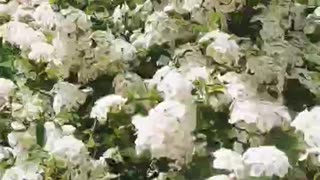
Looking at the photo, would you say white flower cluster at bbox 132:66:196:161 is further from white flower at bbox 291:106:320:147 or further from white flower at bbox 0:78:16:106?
white flower at bbox 0:78:16:106

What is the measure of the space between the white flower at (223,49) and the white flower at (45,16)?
0.43m

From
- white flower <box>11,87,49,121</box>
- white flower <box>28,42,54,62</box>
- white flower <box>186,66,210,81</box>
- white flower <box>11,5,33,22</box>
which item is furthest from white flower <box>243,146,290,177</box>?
white flower <box>11,5,33,22</box>

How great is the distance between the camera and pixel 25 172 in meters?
1.79

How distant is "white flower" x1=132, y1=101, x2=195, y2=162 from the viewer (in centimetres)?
174

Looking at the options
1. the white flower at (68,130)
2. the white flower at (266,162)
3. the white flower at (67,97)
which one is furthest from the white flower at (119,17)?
the white flower at (266,162)

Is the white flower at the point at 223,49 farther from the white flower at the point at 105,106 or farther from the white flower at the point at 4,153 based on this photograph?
the white flower at the point at 4,153

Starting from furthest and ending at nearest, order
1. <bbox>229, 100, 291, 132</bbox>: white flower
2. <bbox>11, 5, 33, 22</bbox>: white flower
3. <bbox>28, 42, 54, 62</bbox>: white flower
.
A: <bbox>11, 5, 33, 22</bbox>: white flower → <bbox>28, 42, 54, 62</bbox>: white flower → <bbox>229, 100, 291, 132</bbox>: white flower

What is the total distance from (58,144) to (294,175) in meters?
0.49

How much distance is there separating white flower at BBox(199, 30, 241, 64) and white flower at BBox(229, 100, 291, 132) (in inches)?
6.4

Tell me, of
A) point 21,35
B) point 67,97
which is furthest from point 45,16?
point 67,97

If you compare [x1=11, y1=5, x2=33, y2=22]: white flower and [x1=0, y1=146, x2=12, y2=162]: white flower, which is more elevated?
[x1=11, y1=5, x2=33, y2=22]: white flower

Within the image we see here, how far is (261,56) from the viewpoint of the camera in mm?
1929

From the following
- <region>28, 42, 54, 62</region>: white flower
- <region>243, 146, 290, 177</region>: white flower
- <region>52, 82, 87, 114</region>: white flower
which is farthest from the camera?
<region>28, 42, 54, 62</region>: white flower

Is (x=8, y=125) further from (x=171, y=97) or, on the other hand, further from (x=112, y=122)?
(x=171, y=97)
